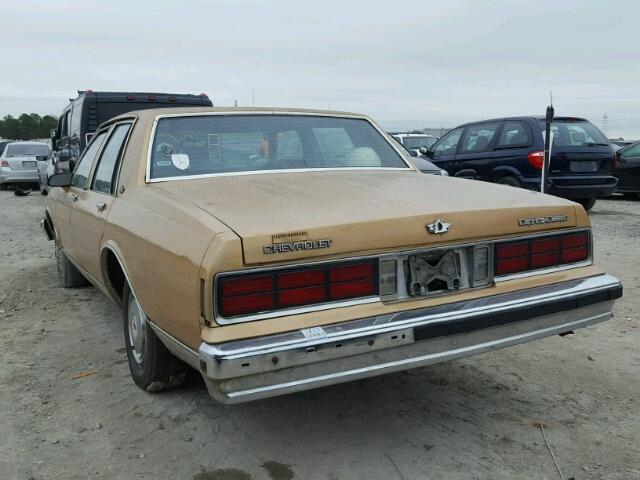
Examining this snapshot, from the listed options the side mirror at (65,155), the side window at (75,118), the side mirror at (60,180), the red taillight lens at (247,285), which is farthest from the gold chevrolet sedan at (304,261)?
the side mirror at (65,155)

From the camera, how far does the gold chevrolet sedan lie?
2492 millimetres

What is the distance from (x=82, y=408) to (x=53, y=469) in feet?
2.06

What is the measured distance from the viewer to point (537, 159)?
9.45 metres

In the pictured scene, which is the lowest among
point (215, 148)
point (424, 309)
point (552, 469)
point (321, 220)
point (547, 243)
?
point (552, 469)

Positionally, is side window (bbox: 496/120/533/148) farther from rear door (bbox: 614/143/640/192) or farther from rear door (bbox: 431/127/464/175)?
rear door (bbox: 614/143/640/192)

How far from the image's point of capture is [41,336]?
473cm

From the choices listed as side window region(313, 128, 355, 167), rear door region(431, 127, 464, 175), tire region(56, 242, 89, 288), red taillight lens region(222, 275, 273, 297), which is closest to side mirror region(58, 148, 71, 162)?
tire region(56, 242, 89, 288)

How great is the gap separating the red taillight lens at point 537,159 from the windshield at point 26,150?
13676mm

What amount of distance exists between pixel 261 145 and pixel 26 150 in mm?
16260

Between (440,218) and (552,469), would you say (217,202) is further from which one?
(552,469)

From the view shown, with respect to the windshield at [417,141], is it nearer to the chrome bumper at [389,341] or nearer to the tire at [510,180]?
the tire at [510,180]

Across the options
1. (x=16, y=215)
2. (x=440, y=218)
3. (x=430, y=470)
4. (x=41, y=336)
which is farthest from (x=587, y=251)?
(x=16, y=215)

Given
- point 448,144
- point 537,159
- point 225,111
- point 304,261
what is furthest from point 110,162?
point 448,144

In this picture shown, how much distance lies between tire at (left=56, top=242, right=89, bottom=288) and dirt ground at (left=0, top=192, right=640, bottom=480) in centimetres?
139
